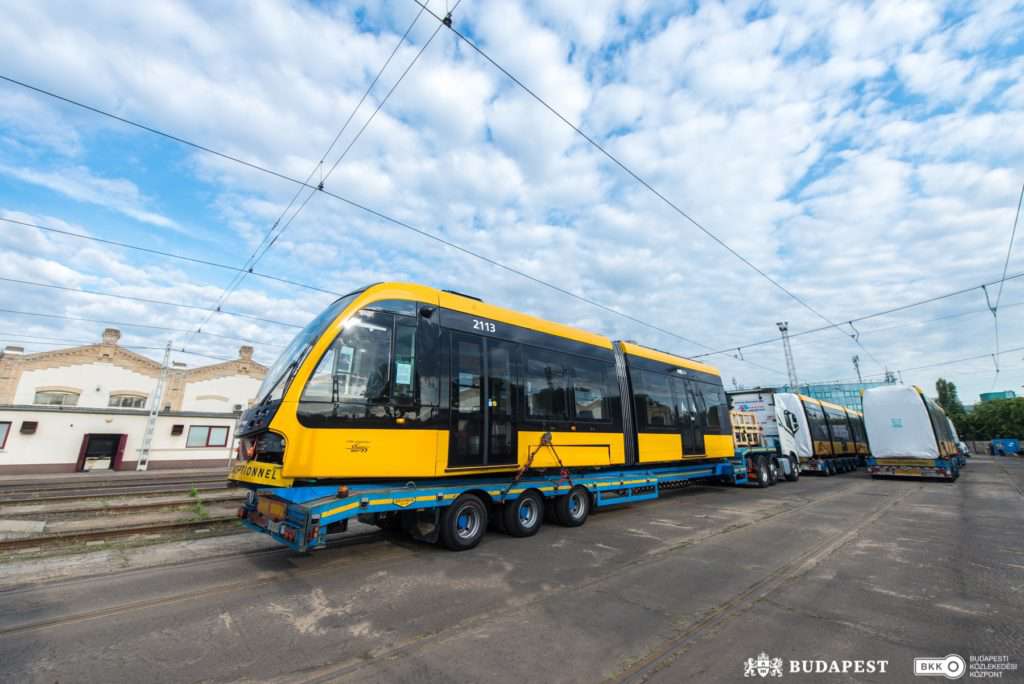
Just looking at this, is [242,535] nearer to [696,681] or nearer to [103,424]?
[696,681]

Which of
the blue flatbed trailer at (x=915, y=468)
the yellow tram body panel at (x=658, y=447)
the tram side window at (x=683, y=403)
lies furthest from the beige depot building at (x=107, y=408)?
the blue flatbed trailer at (x=915, y=468)

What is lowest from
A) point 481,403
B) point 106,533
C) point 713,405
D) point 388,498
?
point 106,533

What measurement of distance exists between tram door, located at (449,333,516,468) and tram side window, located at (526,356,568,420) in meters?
0.52

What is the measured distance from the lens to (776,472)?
55.7 feet

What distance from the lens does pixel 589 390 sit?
901 centimetres

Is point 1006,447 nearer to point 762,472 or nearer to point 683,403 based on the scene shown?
point 762,472

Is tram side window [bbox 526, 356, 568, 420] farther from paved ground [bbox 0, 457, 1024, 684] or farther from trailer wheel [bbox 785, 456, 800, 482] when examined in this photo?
trailer wheel [bbox 785, 456, 800, 482]

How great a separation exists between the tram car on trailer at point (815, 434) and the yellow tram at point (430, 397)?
508 inches

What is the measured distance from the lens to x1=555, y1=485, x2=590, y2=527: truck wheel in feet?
26.9

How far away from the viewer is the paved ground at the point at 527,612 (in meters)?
3.23

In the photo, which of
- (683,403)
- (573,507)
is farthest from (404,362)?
(683,403)

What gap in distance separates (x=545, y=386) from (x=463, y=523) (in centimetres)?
281

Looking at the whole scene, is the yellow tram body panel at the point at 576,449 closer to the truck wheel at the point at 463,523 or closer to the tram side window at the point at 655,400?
the truck wheel at the point at 463,523

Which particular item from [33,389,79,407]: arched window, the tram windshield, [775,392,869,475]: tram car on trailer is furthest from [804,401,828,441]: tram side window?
[33,389,79,407]: arched window
